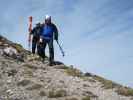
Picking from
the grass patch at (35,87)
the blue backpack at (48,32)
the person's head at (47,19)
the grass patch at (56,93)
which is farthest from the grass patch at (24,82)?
the person's head at (47,19)

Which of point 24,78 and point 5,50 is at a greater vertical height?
point 5,50

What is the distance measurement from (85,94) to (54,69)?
5602mm

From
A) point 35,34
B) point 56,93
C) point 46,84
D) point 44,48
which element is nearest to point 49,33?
point 44,48

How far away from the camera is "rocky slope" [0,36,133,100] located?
15.2m

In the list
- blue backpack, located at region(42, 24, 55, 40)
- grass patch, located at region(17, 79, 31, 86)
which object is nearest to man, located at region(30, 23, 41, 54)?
blue backpack, located at region(42, 24, 55, 40)

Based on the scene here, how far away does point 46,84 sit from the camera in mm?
16594

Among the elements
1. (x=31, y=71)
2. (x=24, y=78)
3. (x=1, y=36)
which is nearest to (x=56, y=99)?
(x=24, y=78)

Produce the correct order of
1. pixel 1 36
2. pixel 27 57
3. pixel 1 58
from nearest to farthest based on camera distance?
pixel 1 58
pixel 27 57
pixel 1 36

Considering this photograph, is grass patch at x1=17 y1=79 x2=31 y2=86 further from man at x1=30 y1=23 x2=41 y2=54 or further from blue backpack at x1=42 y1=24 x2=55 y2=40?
man at x1=30 y1=23 x2=41 y2=54

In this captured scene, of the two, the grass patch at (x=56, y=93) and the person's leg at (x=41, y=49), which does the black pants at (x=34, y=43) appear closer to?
the person's leg at (x=41, y=49)

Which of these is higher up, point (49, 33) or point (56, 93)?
point (49, 33)

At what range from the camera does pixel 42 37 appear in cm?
2198

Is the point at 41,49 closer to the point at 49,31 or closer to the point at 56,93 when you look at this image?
the point at 49,31

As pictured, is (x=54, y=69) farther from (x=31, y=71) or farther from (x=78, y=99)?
(x=78, y=99)
